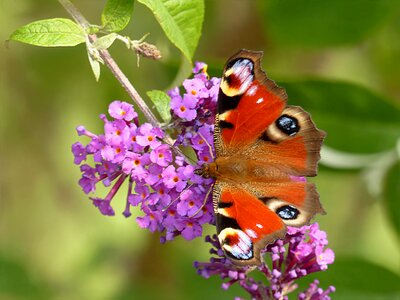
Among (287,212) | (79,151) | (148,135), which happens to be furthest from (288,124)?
(79,151)

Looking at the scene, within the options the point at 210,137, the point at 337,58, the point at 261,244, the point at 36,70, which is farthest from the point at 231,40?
the point at 261,244

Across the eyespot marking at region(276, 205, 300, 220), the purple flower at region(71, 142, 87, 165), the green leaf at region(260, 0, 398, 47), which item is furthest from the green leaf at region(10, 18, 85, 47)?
the green leaf at region(260, 0, 398, 47)

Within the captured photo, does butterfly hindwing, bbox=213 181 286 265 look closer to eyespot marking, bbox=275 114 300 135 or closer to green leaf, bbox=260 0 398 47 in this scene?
eyespot marking, bbox=275 114 300 135

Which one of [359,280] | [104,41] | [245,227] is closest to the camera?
[245,227]

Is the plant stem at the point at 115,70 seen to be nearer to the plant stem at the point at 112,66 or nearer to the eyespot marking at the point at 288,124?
the plant stem at the point at 112,66

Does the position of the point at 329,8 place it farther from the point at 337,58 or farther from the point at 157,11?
the point at 157,11

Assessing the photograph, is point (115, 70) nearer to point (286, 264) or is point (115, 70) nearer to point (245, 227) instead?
point (245, 227)
